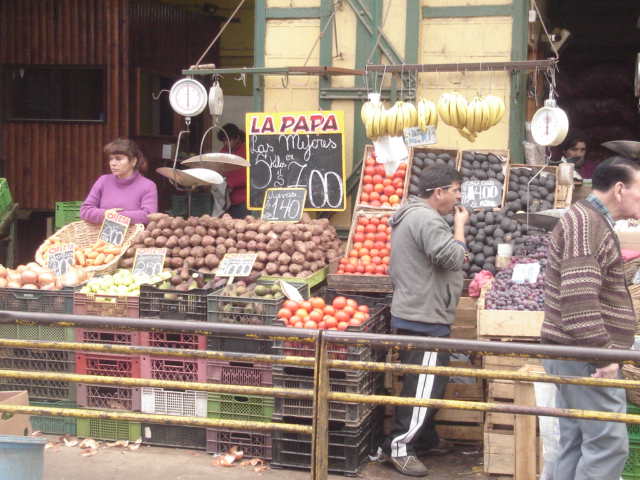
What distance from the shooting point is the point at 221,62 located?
46.6 feet

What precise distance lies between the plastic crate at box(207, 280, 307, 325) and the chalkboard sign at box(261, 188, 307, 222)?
1732 mm

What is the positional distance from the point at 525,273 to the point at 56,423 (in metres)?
3.47

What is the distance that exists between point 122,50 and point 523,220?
6448mm

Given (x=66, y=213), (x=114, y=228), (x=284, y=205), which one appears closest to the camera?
(x=114, y=228)

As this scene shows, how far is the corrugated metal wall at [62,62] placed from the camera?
37.0ft

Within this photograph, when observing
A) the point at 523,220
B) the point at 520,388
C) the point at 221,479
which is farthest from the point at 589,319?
the point at 523,220

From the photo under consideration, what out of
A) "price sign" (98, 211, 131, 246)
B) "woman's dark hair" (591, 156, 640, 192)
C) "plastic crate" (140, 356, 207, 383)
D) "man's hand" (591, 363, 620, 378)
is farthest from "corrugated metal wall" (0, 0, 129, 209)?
"man's hand" (591, 363, 620, 378)

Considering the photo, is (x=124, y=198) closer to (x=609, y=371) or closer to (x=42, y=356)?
(x=42, y=356)

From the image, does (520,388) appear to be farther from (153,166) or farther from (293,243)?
(153,166)

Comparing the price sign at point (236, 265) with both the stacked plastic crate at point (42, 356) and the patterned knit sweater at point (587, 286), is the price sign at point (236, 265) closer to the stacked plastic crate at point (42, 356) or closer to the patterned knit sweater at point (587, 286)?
the stacked plastic crate at point (42, 356)

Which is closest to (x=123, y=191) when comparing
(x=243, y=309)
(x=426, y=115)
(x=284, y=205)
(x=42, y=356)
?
(x=284, y=205)

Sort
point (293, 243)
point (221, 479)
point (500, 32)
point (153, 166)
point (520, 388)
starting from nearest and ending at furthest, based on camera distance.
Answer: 1. point (520, 388)
2. point (221, 479)
3. point (293, 243)
4. point (500, 32)
5. point (153, 166)

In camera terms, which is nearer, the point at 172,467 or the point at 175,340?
the point at 172,467

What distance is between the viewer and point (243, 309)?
585cm
